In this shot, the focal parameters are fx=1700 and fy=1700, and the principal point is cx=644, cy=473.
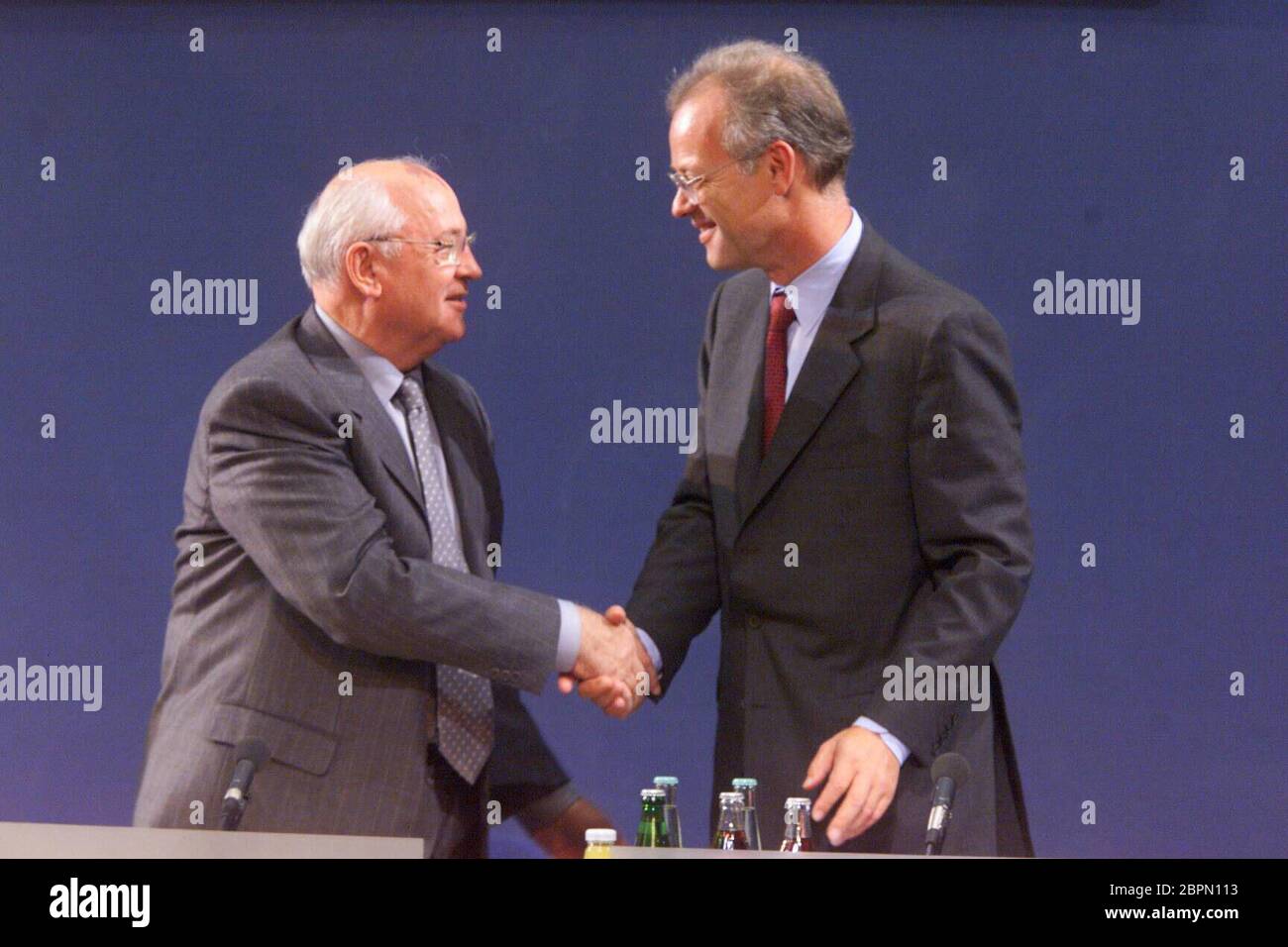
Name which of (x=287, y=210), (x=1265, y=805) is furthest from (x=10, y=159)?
(x=1265, y=805)

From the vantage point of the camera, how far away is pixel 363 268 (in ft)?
12.5

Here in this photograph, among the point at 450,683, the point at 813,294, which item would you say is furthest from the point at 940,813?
the point at 813,294

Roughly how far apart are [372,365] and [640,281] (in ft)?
2.53

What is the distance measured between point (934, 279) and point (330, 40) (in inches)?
62.5

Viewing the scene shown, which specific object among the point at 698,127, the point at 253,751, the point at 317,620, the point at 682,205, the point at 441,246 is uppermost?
the point at 698,127

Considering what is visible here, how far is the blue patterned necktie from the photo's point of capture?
3658 millimetres

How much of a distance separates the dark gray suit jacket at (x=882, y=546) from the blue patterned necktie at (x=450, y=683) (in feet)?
1.90

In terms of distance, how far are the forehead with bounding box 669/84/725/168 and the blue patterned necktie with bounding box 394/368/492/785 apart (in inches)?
33.2

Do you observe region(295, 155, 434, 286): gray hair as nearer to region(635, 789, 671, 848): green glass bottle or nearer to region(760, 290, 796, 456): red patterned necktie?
region(760, 290, 796, 456): red patterned necktie

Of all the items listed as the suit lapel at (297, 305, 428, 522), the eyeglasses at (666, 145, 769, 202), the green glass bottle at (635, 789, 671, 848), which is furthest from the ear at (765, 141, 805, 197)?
the green glass bottle at (635, 789, 671, 848)

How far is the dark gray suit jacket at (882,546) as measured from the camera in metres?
3.62

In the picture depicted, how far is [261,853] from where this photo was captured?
2.59 m

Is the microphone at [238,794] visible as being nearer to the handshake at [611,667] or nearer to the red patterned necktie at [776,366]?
the handshake at [611,667]

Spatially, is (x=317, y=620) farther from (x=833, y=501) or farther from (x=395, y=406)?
(x=833, y=501)
